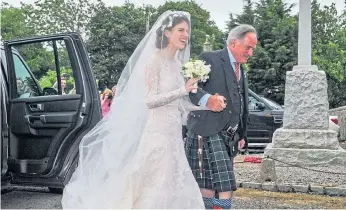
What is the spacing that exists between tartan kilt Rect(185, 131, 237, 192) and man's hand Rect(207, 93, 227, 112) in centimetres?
33

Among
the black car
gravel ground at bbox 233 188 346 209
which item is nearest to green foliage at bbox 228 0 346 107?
the black car

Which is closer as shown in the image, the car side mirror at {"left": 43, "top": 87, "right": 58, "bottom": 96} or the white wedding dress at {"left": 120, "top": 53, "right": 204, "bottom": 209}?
the white wedding dress at {"left": 120, "top": 53, "right": 204, "bottom": 209}

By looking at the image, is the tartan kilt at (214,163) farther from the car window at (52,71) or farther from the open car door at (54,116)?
the car window at (52,71)

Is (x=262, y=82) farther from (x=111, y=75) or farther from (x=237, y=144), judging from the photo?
(x=237, y=144)

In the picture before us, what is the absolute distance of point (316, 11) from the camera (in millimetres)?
28500

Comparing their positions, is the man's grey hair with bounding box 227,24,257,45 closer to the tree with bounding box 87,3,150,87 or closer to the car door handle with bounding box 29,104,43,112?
the car door handle with bounding box 29,104,43,112

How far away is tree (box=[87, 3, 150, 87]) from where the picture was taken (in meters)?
31.0

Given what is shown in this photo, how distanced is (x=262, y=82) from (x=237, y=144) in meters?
23.2

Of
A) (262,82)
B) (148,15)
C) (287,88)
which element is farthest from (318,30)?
(287,88)

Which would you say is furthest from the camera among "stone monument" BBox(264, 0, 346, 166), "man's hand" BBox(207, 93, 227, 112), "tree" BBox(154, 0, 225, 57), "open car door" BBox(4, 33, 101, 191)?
"tree" BBox(154, 0, 225, 57)

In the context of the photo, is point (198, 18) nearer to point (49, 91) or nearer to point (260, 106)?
point (260, 106)

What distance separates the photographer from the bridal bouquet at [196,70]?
3852 mm

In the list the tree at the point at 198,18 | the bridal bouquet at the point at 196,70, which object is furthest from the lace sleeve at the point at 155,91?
the tree at the point at 198,18

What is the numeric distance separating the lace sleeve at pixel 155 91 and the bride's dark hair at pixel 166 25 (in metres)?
0.23
